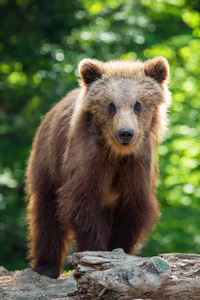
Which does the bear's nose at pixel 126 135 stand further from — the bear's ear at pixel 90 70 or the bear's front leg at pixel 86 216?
the bear's ear at pixel 90 70

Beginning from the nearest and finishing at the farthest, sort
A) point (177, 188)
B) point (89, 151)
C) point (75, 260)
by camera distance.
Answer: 1. point (75, 260)
2. point (89, 151)
3. point (177, 188)

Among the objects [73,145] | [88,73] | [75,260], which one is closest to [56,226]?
[73,145]

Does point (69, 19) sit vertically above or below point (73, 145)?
above

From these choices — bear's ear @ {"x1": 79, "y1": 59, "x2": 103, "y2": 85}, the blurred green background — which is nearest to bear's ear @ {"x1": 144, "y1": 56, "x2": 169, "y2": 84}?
bear's ear @ {"x1": 79, "y1": 59, "x2": 103, "y2": 85}

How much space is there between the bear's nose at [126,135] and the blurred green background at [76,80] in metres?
6.15

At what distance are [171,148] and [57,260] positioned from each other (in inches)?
241

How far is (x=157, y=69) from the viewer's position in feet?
19.3

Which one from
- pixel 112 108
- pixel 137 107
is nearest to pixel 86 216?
pixel 112 108

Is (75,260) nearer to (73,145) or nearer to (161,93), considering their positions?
(73,145)

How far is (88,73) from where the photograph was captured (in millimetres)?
5855

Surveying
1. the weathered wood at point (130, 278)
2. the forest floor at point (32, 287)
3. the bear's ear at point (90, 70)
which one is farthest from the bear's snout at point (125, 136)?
the forest floor at point (32, 287)

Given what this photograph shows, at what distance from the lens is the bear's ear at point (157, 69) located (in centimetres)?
588

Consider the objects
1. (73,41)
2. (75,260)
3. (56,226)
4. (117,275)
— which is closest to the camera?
(117,275)

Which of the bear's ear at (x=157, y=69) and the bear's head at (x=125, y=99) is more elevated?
the bear's ear at (x=157, y=69)
